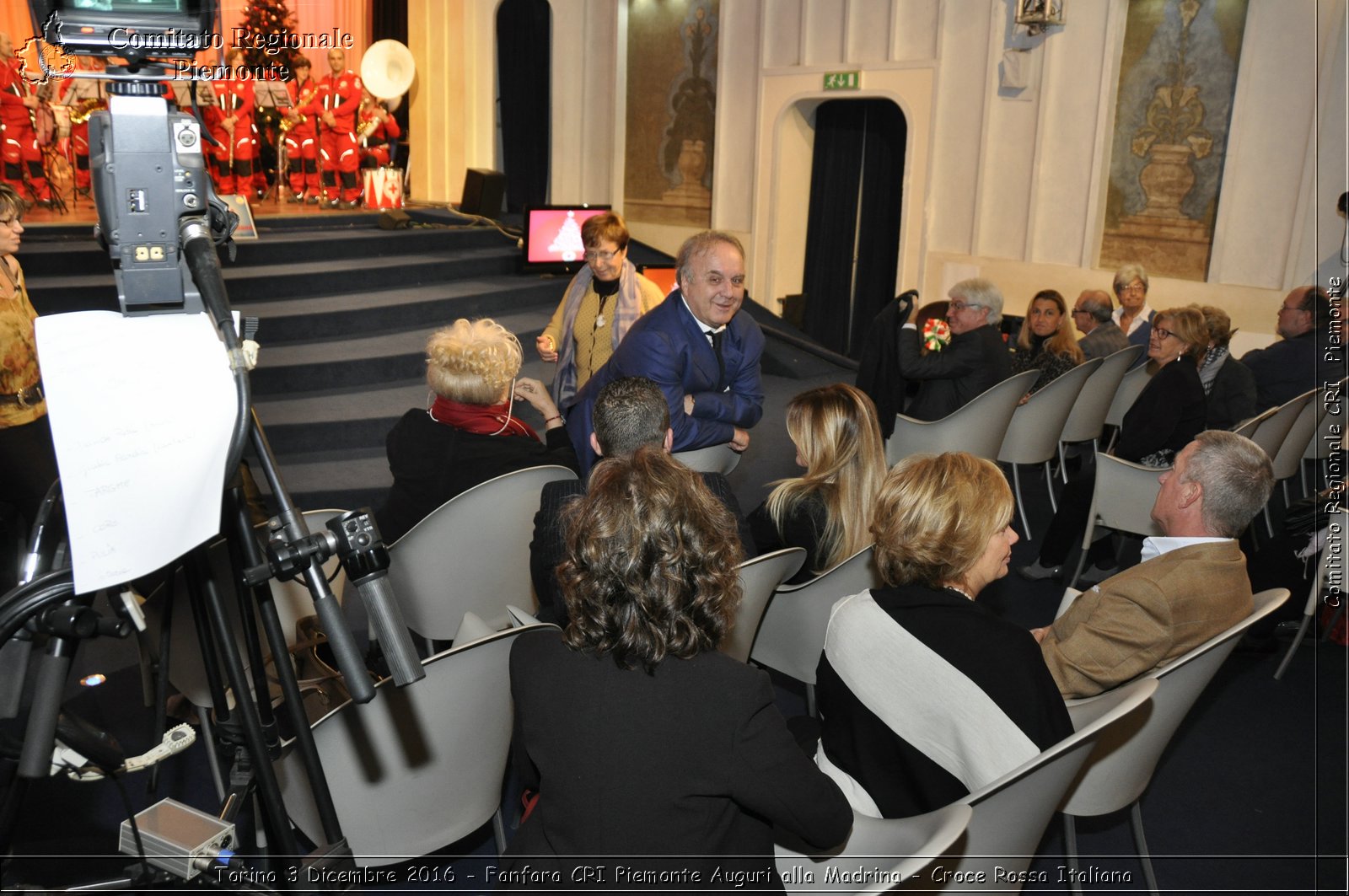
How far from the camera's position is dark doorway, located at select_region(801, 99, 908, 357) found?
9.55 metres

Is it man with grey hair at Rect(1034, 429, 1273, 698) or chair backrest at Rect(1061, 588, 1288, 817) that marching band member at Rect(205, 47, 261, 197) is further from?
chair backrest at Rect(1061, 588, 1288, 817)

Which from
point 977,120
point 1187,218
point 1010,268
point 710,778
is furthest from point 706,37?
point 710,778

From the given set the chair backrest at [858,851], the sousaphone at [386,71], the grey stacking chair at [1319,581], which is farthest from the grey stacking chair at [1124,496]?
the sousaphone at [386,71]

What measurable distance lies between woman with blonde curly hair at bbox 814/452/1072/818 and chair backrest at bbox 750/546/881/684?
1.68 ft

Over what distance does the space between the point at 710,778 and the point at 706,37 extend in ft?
32.8

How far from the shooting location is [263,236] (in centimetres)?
750

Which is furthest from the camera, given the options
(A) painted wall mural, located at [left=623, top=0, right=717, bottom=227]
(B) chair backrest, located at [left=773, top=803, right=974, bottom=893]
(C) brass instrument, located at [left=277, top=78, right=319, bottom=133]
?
(A) painted wall mural, located at [left=623, top=0, right=717, bottom=227]

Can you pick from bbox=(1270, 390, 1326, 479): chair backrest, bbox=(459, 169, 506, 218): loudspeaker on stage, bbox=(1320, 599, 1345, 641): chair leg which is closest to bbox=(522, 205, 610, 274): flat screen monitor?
bbox=(459, 169, 506, 218): loudspeaker on stage

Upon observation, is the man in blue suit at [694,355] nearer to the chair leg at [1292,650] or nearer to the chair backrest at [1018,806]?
the chair backrest at [1018,806]

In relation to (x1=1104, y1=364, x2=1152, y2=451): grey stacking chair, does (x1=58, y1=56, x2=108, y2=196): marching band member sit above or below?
above

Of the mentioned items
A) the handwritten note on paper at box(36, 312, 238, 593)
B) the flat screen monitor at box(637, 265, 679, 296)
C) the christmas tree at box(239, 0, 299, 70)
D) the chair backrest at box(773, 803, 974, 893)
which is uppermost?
the christmas tree at box(239, 0, 299, 70)

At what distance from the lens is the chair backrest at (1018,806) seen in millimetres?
1554

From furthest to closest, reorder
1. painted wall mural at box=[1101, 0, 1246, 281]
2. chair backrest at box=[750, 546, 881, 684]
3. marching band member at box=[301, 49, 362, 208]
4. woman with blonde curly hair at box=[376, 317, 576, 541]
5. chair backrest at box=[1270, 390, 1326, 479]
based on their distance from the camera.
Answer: marching band member at box=[301, 49, 362, 208], painted wall mural at box=[1101, 0, 1246, 281], chair backrest at box=[1270, 390, 1326, 479], woman with blonde curly hair at box=[376, 317, 576, 541], chair backrest at box=[750, 546, 881, 684]

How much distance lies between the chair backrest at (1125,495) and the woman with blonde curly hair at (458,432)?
2349 millimetres
